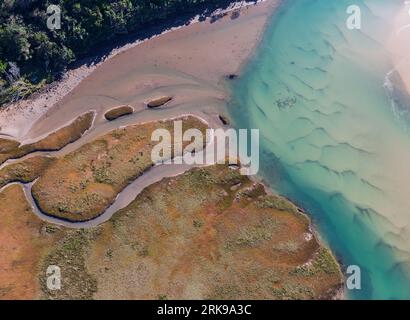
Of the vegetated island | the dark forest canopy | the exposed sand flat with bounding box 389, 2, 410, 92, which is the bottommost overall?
the vegetated island

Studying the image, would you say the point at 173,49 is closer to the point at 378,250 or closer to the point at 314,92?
the point at 314,92

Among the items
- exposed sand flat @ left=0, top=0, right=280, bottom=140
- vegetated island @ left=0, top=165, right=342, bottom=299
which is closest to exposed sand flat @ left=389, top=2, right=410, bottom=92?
exposed sand flat @ left=0, top=0, right=280, bottom=140

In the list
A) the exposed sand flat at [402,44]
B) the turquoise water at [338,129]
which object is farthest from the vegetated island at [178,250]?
the exposed sand flat at [402,44]

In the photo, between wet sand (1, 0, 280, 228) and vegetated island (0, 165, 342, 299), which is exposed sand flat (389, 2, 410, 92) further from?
vegetated island (0, 165, 342, 299)

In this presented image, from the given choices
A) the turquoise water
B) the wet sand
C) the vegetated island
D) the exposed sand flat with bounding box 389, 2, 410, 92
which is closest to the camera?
the vegetated island

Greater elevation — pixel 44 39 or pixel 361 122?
pixel 44 39

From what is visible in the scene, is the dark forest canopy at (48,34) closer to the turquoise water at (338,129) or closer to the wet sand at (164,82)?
the wet sand at (164,82)
